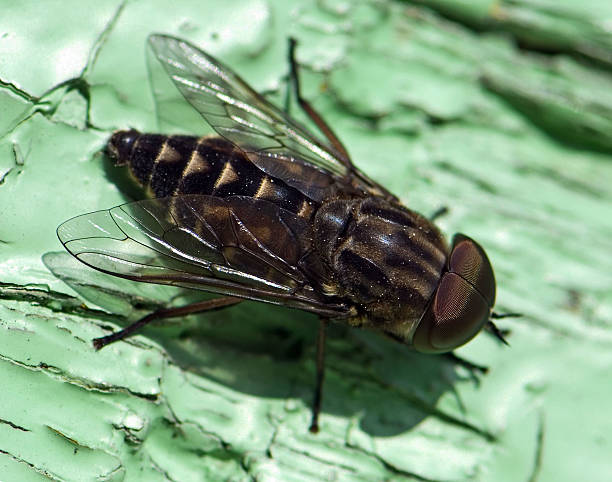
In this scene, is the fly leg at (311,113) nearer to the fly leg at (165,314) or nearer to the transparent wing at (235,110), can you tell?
the transparent wing at (235,110)

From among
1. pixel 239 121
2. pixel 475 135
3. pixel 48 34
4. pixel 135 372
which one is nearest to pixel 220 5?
pixel 239 121

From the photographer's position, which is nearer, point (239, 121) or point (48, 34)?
point (48, 34)

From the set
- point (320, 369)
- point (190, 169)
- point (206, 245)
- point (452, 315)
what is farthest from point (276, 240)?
point (452, 315)

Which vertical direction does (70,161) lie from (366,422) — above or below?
above

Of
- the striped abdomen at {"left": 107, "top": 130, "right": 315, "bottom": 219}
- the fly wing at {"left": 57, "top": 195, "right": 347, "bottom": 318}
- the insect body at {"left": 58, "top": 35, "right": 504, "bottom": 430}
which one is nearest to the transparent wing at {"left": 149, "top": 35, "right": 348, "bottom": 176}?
the insect body at {"left": 58, "top": 35, "right": 504, "bottom": 430}

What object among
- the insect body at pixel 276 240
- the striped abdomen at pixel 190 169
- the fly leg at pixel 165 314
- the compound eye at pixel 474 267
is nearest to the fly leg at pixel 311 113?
the insect body at pixel 276 240

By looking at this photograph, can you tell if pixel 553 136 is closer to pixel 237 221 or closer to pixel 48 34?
pixel 237 221
